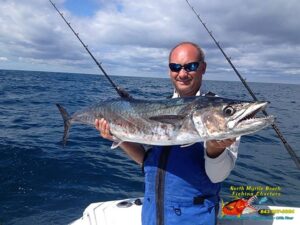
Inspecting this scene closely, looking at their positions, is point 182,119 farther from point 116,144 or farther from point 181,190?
point 116,144

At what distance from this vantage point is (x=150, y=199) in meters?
3.38

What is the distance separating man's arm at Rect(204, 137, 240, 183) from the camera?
114 inches

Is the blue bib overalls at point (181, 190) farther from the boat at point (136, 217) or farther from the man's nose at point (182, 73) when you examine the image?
the boat at point (136, 217)

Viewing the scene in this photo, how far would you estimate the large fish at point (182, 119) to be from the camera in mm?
2736

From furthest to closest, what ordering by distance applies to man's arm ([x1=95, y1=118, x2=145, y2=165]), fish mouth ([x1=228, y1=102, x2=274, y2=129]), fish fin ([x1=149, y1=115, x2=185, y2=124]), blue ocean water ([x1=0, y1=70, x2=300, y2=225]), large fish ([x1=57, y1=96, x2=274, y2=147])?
blue ocean water ([x1=0, y1=70, x2=300, y2=225]) < man's arm ([x1=95, y1=118, x2=145, y2=165]) < fish fin ([x1=149, y1=115, x2=185, y2=124]) < large fish ([x1=57, y1=96, x2=274, y2=147]) < fish mouth ([x1=228, y1=102, x2=274, y2=129])

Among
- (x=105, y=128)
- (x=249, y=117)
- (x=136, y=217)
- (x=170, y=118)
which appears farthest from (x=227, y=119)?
(x=136, y=217)

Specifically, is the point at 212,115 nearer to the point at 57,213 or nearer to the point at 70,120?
the point at 70,120

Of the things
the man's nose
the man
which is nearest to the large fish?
the man

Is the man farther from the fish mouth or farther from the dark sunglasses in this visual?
the fish mouth

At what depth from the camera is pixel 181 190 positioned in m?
3.23

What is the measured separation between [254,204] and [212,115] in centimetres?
293

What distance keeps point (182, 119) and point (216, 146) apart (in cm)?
43

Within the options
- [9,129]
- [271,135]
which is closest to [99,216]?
[9,129]

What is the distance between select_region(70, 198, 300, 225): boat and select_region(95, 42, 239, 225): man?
4.18ft
